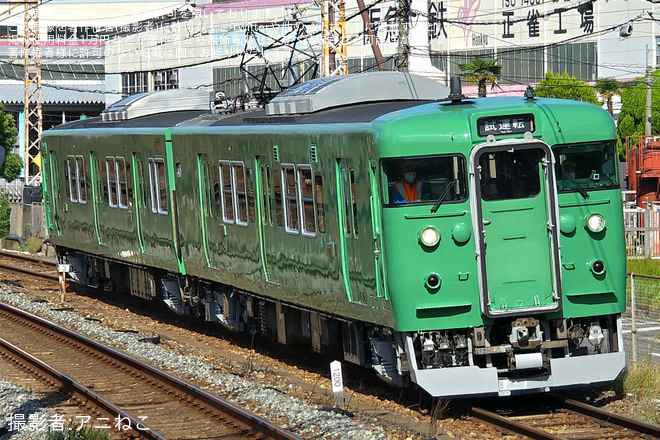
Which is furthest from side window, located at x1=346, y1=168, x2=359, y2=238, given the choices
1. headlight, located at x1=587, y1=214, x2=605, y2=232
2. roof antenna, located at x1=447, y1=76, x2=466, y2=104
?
headlight, located at x1=587, y1=214, x2=605, y2=232

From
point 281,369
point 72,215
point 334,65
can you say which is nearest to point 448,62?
point 334,65

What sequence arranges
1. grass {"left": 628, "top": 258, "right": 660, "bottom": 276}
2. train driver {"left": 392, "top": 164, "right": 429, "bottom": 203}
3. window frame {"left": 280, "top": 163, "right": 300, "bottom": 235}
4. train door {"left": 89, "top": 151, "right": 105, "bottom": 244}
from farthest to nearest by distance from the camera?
1. grass {"left": 628, "top": 258, "right": 660, "bottom": 276}
2. train door {"left": 89, "top": 151, "right": 105, "bottom": 244}
3. window frame {"left": 280, "top": 163, "right": 300, "bottom": 235}
4. train driver {"left": 392, "top": 164, "right": 429, "bottom": 203}

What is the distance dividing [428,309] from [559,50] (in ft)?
180

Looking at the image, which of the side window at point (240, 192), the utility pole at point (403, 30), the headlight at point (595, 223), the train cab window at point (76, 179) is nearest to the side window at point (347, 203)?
the headlight at point (595, 223)

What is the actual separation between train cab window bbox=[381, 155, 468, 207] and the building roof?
57.8 m

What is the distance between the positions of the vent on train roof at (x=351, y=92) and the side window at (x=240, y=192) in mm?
840

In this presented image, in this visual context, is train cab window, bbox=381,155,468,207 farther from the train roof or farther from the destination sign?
the train roof

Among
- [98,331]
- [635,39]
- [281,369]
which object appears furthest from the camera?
[635,39]

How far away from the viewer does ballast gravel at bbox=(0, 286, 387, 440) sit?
32.4 feet

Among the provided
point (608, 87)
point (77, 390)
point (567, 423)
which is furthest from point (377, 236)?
point (608, 87)

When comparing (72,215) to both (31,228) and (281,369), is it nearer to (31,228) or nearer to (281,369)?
(281,369)

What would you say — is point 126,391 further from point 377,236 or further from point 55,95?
point 55,95

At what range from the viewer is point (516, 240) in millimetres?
9977

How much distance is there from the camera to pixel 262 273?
13.5 m
